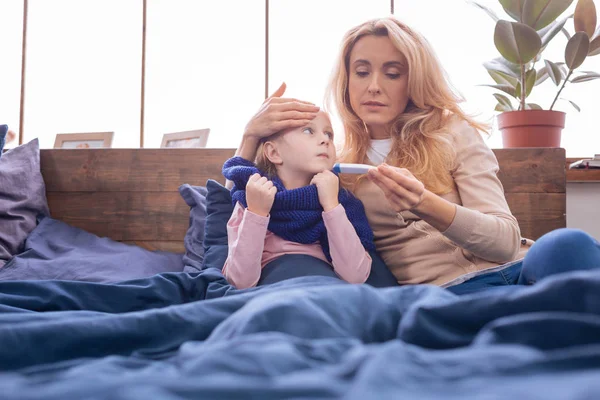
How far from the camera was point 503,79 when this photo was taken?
7.08 feet

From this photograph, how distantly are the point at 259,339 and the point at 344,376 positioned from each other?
95 millimetres

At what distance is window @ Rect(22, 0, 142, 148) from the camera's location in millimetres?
2990

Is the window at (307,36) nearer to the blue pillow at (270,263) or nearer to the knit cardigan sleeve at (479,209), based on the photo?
the blue pillow at (270,263)

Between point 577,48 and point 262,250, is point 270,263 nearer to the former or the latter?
point 262,250

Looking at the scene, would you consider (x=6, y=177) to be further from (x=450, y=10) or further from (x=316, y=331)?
(x=450, y=10)

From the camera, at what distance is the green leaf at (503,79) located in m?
2.12

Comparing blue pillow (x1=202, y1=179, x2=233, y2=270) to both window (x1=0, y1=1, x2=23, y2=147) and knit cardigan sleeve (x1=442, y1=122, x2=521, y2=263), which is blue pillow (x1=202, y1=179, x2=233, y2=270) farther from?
window (x1=0, y1=1, x2=23, y2=147)

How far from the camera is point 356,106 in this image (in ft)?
4.46

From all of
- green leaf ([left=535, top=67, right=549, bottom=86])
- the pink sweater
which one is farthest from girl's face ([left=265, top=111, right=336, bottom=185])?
green leaf ([left=535, top=67, right=549, bottom=86])

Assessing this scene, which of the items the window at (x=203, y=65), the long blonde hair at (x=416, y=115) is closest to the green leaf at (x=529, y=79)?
the long blonde hair at (x=416, y=115)

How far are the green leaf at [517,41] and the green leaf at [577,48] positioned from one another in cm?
20

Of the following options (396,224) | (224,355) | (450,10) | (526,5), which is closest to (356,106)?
(396,224)

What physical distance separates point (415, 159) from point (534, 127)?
0.93 metres

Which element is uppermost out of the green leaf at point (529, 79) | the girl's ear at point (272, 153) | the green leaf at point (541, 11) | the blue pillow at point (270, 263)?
the green leaf at point (541, 11)
